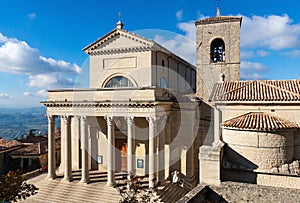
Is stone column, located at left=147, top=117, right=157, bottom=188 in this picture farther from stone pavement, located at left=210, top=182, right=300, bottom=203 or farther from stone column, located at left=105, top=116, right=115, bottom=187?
stone pavement, located at left=210, top=182, right=300, bottom=203

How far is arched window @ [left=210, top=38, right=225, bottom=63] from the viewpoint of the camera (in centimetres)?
2144

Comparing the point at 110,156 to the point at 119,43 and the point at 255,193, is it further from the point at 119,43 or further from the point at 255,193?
the point at 255,193

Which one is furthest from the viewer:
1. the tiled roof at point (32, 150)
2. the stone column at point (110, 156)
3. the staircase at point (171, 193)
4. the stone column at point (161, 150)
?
the tiled roof at point (32, 150)

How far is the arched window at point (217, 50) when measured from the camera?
21.4m

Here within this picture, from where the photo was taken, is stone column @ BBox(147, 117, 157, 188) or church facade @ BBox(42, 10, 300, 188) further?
stone column @ BBox(147, 117, 157, 188)

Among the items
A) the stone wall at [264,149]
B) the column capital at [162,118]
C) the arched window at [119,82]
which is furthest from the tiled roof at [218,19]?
the stone wall at [264,149]

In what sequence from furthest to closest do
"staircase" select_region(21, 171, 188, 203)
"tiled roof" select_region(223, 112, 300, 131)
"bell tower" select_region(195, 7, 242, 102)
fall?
"bell tower" select_region(195, 7, 242, 102), "staircase" select_region(21, 171, 188, 203), "tiled roof" select_region(223, 112, 300, 131)

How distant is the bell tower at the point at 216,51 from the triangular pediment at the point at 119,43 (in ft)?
17.2

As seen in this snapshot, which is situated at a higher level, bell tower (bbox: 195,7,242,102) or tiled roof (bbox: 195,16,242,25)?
tiled roof (bbox: 195,16,242,25)

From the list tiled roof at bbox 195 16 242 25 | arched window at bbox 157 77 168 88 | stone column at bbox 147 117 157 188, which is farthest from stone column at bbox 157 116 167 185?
tiled roof at bbox 195 16 242 25

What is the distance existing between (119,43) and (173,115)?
779cm

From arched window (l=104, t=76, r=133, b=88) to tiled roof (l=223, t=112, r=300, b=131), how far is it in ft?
31.4

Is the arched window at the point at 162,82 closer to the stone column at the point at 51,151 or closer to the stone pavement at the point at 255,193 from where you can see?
the stone column at the point at 51,151

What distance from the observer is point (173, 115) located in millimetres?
19531
